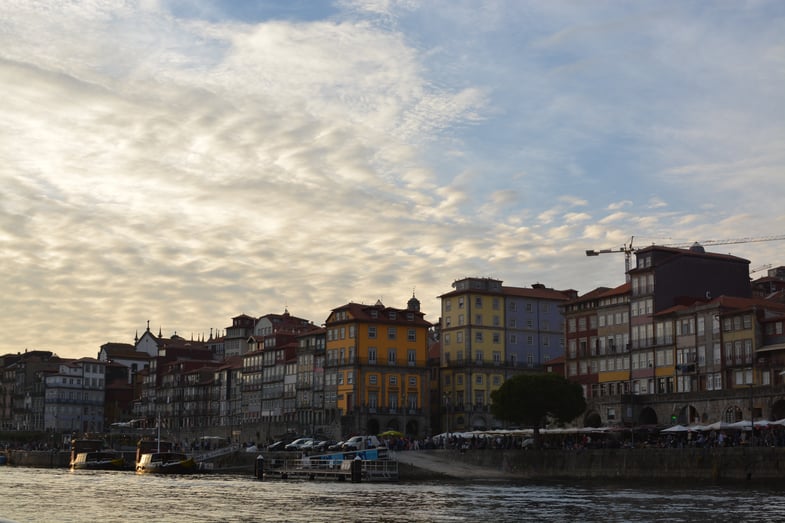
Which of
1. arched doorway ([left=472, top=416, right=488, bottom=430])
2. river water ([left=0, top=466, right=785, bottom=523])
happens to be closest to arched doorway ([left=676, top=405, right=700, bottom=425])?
river water ([left=0, top=466, right=785, bottom=523])

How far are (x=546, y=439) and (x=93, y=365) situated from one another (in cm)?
12176

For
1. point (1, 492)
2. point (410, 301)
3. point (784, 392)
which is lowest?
point (1, 492)

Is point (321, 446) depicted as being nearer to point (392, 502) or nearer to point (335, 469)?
point (335, 469)

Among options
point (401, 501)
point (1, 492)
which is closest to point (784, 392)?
point (401, 501)

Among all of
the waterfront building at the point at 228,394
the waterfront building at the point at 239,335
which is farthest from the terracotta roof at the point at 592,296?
the waterfront building at the point at 239,335

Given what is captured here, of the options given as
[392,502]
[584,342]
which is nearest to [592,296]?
[584,342]

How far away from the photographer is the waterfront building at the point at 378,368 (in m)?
130

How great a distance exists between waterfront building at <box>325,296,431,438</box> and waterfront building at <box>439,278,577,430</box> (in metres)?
3.39

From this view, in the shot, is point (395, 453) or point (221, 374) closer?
point (395, 453)

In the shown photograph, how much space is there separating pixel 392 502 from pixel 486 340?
76872 millimetres

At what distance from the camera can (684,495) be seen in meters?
60.0

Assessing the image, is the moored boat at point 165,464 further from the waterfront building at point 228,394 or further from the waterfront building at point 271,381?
the waterfront building at point 228,394

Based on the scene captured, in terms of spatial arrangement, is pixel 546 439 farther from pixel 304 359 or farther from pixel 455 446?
pixel 304 359

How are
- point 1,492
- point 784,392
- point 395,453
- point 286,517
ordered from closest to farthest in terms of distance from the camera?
1. point 286,517
2. point 1,492
3. point 784,392
4. point 395,453
